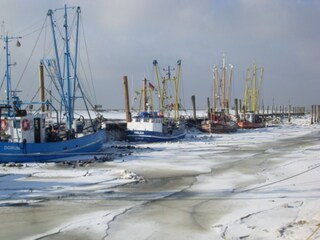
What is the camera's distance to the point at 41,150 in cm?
2286

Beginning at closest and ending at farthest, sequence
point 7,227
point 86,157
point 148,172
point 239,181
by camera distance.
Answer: point 7,227 → point 239,181 → point 148,172 → point 86,157

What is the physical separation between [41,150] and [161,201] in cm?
1176

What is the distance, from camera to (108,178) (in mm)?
16578

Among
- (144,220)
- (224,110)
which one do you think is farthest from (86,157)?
(224,110)

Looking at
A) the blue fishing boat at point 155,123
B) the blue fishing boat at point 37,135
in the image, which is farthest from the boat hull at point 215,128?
the blue fishing boat at point 37,135

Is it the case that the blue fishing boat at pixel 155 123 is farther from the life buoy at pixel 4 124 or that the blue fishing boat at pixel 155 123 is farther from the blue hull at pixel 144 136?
the life buoy at pixel 4 124

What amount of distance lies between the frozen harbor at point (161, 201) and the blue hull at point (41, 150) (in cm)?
A: 138

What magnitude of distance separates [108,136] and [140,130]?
2.57 m

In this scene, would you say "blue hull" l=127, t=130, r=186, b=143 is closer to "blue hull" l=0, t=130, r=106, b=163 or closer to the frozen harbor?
"blue hull" l=0, t=130, r=106, b=163

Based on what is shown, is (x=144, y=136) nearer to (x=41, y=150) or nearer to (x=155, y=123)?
(x=155, y=123)

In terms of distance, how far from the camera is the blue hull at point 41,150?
22.0 meters

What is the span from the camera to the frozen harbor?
946 centimetres

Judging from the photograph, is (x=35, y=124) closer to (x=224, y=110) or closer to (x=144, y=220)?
(x=144, y=220)

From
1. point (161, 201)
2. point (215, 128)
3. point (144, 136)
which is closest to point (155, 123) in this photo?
point (144, 136)
